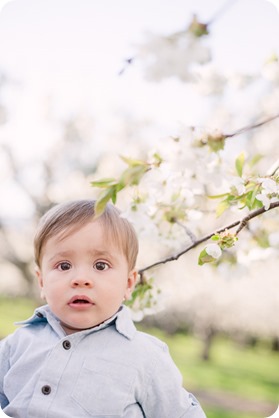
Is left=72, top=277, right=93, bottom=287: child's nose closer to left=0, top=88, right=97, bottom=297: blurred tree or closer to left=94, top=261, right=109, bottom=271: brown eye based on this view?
left=94, top=261, right=109, bottom=271: brown eye

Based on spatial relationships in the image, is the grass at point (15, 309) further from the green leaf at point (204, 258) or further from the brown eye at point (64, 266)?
the green leaf at point (204, 258)

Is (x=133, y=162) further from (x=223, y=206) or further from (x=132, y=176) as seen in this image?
(x=223, y=206)

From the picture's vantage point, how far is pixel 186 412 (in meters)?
0.84

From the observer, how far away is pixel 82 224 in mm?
868

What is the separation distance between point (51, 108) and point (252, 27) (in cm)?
283

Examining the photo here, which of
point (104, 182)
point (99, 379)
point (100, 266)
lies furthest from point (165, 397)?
point (104, 182)

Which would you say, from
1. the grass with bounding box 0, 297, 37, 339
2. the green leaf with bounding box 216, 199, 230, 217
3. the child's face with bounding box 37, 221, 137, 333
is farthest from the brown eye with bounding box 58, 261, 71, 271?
the grass with bounding box 0, 297, 37, 339

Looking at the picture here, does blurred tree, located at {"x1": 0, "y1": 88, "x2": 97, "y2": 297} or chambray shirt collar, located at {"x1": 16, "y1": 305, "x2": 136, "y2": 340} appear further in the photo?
blurred tree, located at {"x1": 0, "y1": 88, "x2": 97, "y2": 297}

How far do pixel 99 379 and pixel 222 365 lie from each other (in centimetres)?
568

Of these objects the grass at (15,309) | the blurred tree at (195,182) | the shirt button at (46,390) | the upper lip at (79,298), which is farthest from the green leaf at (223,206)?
the grass at (15,309)

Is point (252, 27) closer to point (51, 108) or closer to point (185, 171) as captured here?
point (185, 171)

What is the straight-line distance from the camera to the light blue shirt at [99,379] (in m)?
0.82

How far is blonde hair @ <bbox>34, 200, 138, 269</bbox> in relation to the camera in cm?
87

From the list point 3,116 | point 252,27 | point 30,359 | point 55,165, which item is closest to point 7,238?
point 55,165
